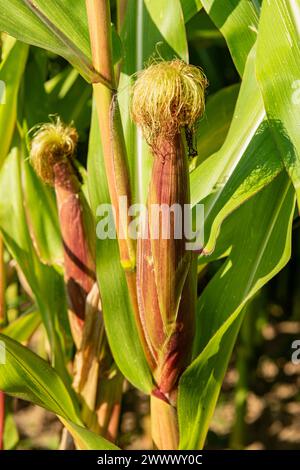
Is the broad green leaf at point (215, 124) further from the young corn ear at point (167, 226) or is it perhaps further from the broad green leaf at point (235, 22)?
the young corn ear at point (167, 226)

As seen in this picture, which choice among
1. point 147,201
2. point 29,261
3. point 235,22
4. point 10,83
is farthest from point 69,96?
point 147,201

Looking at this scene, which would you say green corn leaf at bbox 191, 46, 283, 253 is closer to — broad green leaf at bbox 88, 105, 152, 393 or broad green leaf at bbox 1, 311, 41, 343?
broad green leaf at bbox 88, 105, 152, 393

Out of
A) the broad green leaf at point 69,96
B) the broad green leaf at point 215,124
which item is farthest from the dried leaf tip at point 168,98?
the broad green leaf at point 69,96

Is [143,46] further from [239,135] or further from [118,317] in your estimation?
[118,317]
